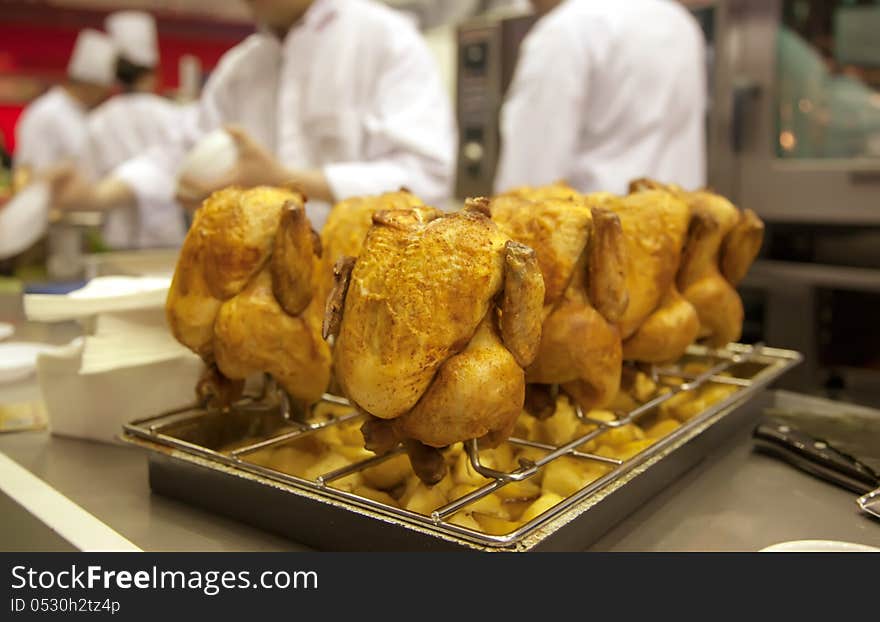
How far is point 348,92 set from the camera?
93.4 inches

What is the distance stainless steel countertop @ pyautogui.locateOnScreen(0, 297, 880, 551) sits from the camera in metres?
0.83

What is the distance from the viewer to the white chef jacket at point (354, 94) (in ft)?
7.64

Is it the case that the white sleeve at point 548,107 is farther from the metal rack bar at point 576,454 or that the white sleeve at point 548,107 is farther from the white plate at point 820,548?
the white plate at point 820,548

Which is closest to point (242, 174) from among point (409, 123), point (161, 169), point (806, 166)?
point (409, 123)

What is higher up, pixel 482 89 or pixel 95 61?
pixel 95 61

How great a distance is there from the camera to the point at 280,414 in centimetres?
104

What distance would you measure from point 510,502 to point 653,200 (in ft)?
1.49

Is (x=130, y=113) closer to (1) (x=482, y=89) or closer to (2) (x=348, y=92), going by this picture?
(1) (x=482, y=89)

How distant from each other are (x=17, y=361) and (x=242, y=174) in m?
0.58

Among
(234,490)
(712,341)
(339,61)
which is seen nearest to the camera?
(234,490)

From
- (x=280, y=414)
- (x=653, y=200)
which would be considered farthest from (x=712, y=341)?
(x=280, y=414)

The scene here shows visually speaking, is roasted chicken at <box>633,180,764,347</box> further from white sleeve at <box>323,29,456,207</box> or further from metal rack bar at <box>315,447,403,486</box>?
white sleeve at <box>323,29,456,207</box>

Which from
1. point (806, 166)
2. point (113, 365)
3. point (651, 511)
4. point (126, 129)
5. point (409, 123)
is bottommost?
point (651, 511)

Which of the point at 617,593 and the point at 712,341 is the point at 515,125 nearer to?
the point at 712,341
